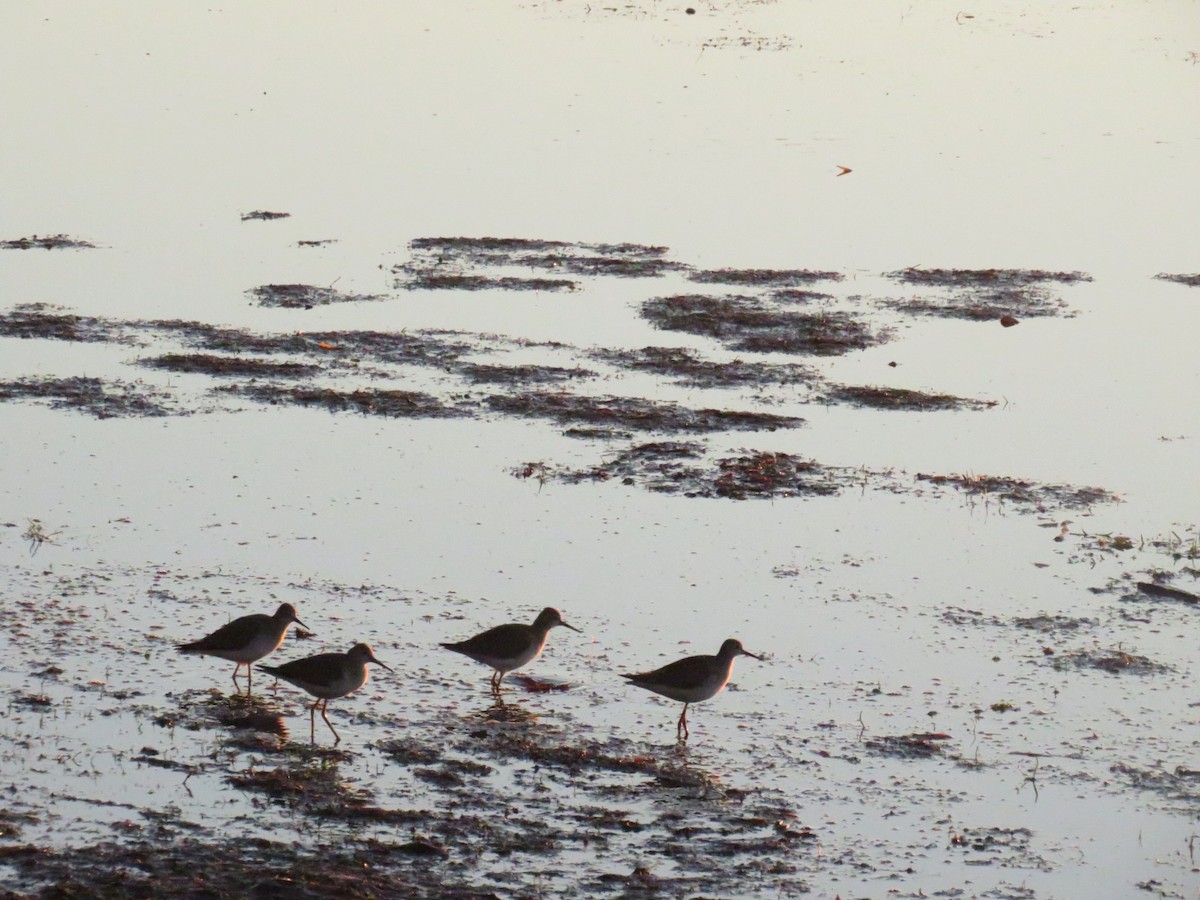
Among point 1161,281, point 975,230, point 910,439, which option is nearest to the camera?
point 910,439

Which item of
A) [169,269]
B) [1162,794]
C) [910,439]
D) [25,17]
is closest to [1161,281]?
[910,439]

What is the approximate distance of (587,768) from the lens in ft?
29.1

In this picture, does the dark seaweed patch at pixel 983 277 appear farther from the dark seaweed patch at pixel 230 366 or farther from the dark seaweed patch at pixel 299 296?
the dark seaweed patch at pixel 230 366

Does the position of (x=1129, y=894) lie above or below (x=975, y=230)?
below

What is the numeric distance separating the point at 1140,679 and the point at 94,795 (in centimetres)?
597

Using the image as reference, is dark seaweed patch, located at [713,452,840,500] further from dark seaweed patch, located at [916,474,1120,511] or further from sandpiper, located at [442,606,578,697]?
sandpiper, located at [442,606,578,697]

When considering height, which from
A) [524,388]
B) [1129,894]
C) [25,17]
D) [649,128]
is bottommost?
[1129,894]

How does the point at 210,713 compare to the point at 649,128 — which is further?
the point at 649,128

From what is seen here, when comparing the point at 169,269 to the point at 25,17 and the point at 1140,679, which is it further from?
the point at 25,17

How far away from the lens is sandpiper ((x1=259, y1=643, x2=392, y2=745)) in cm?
938

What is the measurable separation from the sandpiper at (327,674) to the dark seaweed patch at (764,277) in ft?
38.9

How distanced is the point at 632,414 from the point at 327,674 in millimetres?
6479

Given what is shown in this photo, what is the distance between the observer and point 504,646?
32.6 ft

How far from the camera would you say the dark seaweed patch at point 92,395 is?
15125mm
